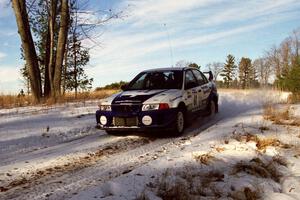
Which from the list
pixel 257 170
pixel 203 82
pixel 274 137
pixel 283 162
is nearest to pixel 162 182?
pixel 257 170

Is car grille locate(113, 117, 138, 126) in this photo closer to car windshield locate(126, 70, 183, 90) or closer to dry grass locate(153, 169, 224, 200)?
car windshield locate(126, 70, 183, 90)

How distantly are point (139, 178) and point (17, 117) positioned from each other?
7165 millimetres

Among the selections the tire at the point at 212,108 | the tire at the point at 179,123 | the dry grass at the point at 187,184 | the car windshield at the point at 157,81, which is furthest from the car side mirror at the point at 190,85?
the dry grass at the point at 187,184

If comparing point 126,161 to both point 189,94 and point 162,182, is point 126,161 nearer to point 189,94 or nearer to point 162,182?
point 162,182

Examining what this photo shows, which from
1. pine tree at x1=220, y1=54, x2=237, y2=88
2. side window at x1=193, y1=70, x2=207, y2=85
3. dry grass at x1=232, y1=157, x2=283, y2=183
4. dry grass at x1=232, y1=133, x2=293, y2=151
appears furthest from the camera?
pine tree at x1=220, y1=54, x2=237, y2=88

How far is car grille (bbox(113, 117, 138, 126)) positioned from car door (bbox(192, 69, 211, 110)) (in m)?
2.55

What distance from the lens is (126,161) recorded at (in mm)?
6574

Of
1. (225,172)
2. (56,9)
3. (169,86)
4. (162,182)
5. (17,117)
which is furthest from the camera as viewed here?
(56,9)

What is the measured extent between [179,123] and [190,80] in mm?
1694

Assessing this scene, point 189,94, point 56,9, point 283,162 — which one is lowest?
point 283,162

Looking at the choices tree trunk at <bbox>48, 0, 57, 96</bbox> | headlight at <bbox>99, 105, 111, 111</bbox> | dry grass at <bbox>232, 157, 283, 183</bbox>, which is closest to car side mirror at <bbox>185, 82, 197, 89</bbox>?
headlight at <bbox>99, 105, 111, 111</bbox>

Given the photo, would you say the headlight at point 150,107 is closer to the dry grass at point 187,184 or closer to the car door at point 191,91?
the car door at point 191,91

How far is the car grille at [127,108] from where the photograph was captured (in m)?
8.81

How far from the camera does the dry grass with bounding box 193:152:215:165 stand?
592 cm
